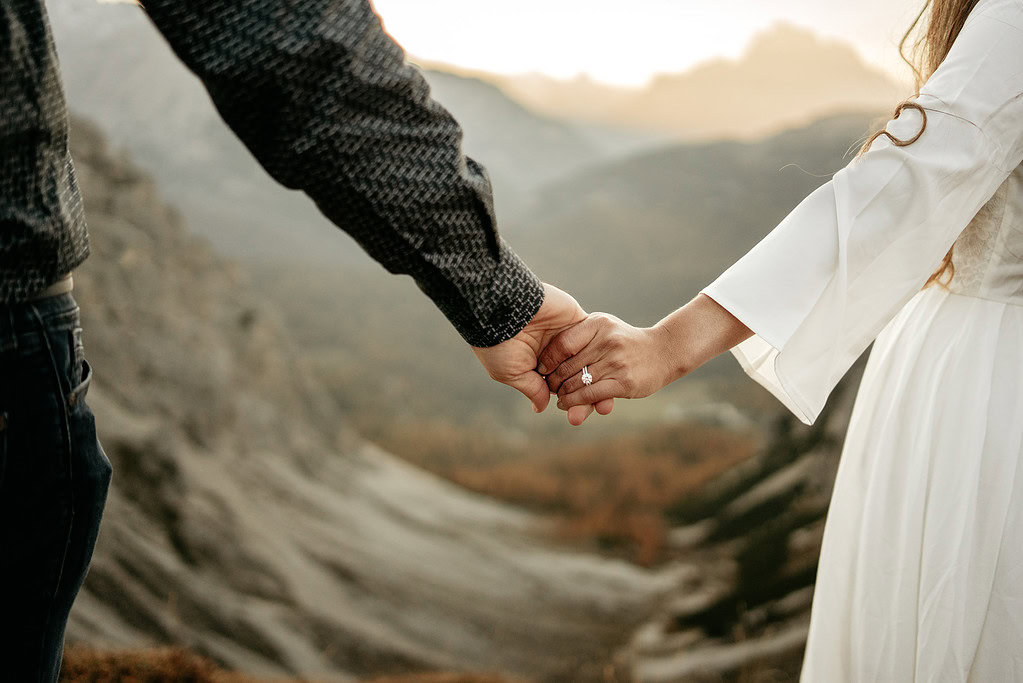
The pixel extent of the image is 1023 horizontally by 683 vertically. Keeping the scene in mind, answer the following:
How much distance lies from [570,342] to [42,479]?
2.04 feet

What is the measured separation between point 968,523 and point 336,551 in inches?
114

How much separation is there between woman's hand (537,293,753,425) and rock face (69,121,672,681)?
224cm

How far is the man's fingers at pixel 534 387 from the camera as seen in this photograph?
98 centimetres

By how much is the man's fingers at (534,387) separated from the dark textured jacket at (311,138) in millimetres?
194

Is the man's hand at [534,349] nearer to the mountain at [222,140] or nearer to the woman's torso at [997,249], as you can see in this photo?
the woman's torso at [997,249]

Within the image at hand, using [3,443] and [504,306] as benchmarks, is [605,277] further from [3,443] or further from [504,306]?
[3,443]

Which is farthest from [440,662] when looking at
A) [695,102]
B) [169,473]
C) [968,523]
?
[695,102]

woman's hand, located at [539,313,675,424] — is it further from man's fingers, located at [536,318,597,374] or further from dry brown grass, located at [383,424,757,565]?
dry brown grass, located at [383,424,757,565]

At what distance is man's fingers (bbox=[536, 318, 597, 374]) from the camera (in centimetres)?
98

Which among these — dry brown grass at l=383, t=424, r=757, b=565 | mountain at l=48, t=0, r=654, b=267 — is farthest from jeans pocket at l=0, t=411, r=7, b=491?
mountain at l=48, t=0, r=654, b=267

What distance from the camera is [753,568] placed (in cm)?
318

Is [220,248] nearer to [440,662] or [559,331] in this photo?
[440,662]

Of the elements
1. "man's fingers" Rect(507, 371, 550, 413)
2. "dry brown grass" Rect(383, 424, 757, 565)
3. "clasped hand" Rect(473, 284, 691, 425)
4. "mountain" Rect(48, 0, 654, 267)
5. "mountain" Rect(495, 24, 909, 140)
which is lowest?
"dry brown grass" Rect(383, 424, 757, 565)

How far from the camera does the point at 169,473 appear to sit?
2.92m
